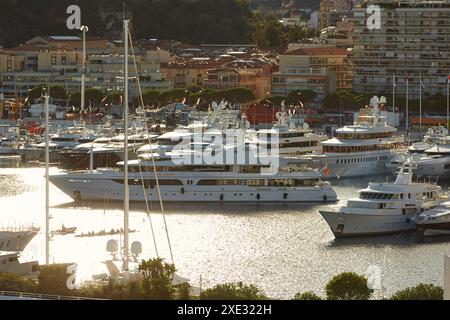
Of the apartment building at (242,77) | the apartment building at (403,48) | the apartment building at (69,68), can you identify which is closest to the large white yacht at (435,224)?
the apartment building at (403,48)

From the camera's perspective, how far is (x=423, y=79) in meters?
59.6

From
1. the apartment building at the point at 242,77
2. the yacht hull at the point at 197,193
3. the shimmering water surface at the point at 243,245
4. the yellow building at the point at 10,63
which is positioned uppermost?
the yellow building at the point at 10,63

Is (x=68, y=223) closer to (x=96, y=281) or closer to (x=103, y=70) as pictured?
(x=96, y=281)

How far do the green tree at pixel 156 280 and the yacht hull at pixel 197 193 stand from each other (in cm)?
1580

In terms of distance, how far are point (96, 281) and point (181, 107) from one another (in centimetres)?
3464

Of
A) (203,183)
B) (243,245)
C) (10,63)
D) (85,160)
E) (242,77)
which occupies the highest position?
(10,63)

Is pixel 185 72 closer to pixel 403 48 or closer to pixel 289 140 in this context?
pixel 403 48

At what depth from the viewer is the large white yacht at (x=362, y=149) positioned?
1646 inches

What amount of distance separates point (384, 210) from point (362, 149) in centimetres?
1197

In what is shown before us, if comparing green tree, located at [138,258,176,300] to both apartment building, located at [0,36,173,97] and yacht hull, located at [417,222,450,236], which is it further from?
apartment building, located at [0,36,173,97]

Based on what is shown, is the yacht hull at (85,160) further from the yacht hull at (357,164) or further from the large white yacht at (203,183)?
the yacht hull at (357,164)

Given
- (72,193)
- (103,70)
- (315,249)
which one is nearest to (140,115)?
(72,193)

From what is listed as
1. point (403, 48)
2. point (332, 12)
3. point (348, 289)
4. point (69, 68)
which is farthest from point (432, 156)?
point (332, 12)

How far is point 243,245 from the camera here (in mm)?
28578
